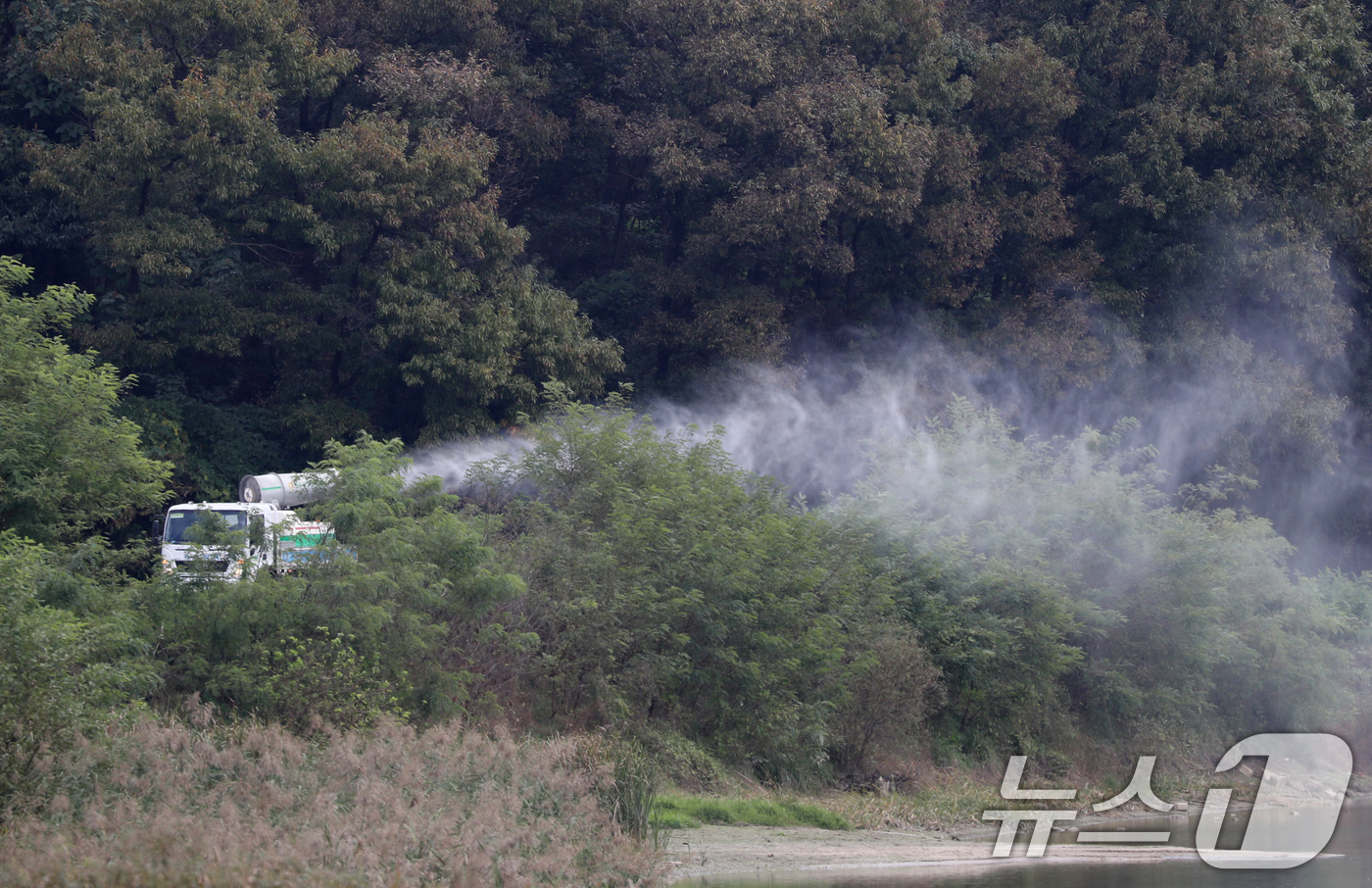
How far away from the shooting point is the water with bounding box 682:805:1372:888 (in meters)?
15.5

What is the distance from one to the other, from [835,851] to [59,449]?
40.1 feet

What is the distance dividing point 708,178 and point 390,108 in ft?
26.1

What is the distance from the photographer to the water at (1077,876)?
1552 cm

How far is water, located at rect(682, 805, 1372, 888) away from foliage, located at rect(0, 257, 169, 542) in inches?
403

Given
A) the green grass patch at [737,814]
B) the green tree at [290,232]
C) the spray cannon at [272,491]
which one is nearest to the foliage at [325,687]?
the green grass patch at [737,814]

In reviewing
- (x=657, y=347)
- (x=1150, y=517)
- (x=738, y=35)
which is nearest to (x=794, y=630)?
(x=1150, y=517)

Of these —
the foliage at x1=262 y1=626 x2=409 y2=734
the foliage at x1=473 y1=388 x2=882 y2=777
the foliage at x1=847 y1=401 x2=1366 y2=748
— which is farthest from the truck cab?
the foliage at x1=847 y1=401 x2=1366 y2=748

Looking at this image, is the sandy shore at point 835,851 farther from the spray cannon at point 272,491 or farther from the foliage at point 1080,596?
the spray cannon at point 272,491

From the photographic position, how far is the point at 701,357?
3259cm

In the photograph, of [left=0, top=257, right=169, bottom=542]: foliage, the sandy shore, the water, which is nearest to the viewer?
the water

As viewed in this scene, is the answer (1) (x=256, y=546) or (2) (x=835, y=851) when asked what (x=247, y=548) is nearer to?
(1) (x=256, y=546)

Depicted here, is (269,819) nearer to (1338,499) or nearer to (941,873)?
(941,873)

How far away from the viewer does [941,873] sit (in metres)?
16.6

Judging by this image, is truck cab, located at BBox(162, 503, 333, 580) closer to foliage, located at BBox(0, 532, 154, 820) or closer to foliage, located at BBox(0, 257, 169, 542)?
foliage, located at BBox(0, 257, 169, 542)
